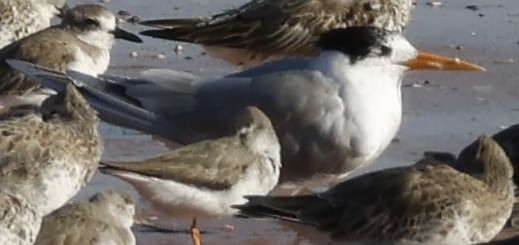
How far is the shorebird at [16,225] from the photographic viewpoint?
732 cm

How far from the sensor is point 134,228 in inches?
370

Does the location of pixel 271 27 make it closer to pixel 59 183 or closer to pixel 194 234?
pixel 194 234

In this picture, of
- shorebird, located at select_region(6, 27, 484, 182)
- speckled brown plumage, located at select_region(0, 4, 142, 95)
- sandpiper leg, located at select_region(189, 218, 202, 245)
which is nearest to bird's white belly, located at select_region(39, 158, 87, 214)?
sandpiper leg, located at select_region(189, 218, 202, 245)

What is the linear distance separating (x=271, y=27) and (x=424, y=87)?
1.38m

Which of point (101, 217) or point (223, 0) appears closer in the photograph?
point (101, 217)

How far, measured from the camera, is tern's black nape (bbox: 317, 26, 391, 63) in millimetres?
9812

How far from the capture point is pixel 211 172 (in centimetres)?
878

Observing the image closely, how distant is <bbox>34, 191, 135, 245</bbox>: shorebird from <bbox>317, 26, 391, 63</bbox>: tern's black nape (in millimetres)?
1916

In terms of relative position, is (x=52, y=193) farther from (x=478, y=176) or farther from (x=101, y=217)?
(x=478, y=176)

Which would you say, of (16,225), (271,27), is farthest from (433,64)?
(16,225)

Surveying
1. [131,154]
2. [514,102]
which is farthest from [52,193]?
[514,102]

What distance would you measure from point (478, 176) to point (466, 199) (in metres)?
0.29

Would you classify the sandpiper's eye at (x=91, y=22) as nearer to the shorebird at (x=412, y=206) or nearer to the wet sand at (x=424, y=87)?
the wet sand at (x=424, y=87)

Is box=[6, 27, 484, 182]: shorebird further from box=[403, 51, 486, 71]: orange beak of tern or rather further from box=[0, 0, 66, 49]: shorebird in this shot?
box=[0, 0, 66, 49]: shorebird
